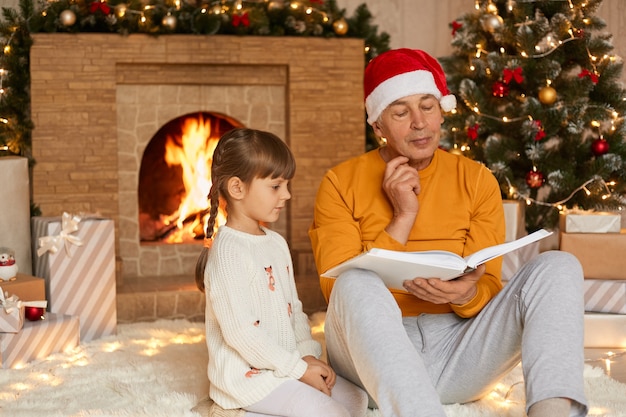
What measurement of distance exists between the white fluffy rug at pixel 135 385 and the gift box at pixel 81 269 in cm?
10

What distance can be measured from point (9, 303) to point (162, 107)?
1570 mm

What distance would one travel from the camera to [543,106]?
3611mm

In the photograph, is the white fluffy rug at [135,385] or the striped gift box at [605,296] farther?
the striped gift box at [605,296]

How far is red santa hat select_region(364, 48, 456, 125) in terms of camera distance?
207 cm

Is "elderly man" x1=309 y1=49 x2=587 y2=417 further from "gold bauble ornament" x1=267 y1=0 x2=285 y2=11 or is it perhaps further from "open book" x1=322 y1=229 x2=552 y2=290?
"gold bauble ornament" x1=267 y1=0 x2=285 y2=11

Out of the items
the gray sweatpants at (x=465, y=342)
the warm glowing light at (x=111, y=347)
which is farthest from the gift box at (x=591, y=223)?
the warm glowing light at (x=111, y=347)

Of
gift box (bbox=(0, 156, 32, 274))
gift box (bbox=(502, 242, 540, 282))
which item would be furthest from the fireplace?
gift box (bbox=(502, 242, 540, 282))

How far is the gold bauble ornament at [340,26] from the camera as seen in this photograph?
13.1ft

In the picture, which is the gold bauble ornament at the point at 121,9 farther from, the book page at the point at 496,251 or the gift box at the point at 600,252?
the book page at the point at 496,251

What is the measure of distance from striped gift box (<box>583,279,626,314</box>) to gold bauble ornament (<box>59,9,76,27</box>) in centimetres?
241

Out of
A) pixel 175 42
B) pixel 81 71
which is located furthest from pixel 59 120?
pixel 175 42

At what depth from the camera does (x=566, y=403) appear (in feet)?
5.11

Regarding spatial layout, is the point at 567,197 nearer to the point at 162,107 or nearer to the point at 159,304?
the point at 159,304

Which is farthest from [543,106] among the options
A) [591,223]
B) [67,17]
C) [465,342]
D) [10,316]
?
[10,316]
